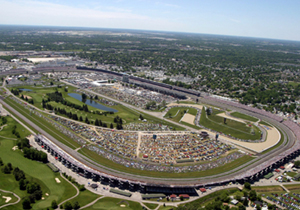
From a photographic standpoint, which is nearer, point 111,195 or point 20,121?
point 111,195

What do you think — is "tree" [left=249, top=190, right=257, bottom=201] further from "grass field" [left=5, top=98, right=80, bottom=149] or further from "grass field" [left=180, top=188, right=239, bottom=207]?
"grass field" [left=5, top=98, right=80, bottom=149]

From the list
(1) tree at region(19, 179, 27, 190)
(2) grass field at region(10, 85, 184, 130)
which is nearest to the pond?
(2) grass field at region(10, 85, 184, 130)

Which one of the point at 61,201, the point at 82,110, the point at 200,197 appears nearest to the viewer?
the point at 61,201

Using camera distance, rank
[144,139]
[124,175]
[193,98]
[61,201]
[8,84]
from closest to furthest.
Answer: [61,201] < [124,175] < [144,139] < [193,98] < [8,84]

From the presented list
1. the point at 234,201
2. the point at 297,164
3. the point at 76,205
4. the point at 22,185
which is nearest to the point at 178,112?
the point at 297,164

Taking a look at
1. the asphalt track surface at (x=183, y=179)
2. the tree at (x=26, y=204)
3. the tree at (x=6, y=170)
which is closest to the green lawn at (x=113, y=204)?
the asphalt track surface at (x=183, y=179)

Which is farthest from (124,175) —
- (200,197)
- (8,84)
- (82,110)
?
(8,84)

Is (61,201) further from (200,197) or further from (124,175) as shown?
(200,197)
